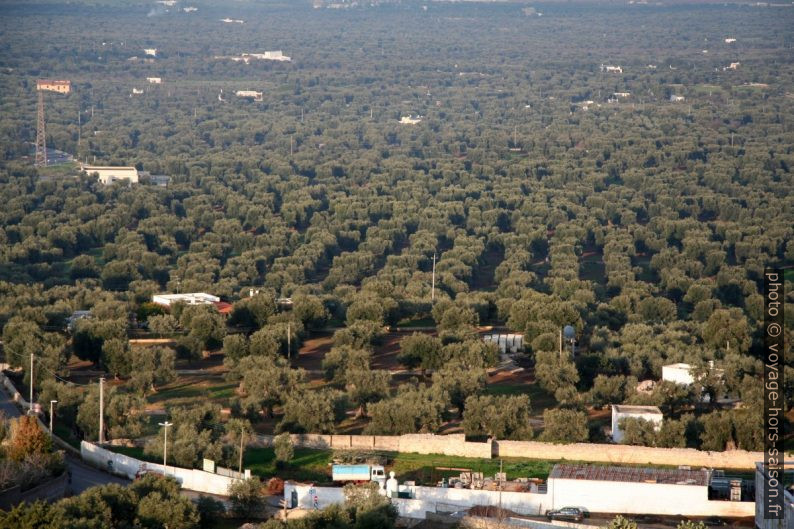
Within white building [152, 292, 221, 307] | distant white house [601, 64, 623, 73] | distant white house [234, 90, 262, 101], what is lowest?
distant white house [234, 90, 262, 101]

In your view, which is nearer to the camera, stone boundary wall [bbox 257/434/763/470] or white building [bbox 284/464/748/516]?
white building [bbox 284/464/748/516]

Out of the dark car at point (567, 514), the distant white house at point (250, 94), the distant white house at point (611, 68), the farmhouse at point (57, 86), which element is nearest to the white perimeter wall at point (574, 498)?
the dark car at point (567, 514)

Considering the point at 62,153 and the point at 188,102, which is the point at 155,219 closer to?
the point at 62,153

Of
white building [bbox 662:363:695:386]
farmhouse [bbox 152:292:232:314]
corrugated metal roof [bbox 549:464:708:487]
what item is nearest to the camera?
corrugated metal roof [bbox 549:464:708:487]

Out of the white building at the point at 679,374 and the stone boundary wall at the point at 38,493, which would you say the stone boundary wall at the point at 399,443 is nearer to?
the stone boundary wall at the point at 38,493

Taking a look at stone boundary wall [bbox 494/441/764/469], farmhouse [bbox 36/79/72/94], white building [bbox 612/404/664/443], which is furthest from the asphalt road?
farmhouse [bbox 36/79/72/94]

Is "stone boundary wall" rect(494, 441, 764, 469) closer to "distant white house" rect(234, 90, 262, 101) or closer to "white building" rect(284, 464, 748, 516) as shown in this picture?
"white building" rect(284, 464, 748, 516)

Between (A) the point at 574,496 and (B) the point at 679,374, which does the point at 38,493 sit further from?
(B) the point at 679,374

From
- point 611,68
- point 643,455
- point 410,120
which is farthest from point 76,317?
point 611,68
